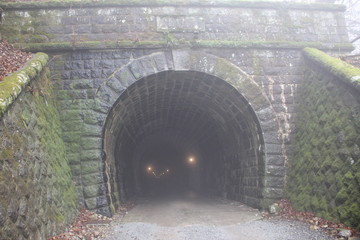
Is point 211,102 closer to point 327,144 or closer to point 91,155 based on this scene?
point 327,144

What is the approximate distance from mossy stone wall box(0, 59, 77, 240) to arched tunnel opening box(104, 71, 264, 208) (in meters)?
1.60

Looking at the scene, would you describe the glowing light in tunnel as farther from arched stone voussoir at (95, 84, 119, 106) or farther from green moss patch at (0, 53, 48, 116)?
green moss patch at (0, 53, 48, 116)

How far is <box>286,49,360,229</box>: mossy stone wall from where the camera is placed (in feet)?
20.4

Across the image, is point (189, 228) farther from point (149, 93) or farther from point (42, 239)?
point (149, 93)

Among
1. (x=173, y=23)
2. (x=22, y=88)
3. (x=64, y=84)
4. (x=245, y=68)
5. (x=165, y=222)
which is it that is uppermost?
(x=173, y=23)

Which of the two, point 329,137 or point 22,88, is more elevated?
point 22,88

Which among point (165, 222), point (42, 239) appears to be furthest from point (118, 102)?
point (42, 239)

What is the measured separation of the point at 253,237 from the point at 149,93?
6.19m

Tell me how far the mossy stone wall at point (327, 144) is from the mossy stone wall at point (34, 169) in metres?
5.84

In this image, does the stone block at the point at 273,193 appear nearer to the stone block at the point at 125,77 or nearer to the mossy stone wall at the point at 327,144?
the mossy stone wall at the point at 327,144

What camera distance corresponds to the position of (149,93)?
10641mm

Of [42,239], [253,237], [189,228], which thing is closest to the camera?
[42,239]

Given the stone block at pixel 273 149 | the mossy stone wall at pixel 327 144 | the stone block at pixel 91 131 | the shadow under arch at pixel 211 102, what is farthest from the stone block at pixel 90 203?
the mossy stone wall at pixel 327 144

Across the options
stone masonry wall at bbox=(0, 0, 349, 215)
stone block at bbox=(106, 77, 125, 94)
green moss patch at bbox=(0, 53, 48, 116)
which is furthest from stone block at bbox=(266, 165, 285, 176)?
green moss patch at bbox=(0, 53, 48, 116)
